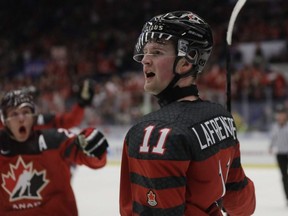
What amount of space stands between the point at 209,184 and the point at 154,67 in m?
0.33

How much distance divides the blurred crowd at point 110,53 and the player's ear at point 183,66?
20.8ft

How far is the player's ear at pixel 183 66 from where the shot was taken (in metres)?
1.48

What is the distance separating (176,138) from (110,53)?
12.2m

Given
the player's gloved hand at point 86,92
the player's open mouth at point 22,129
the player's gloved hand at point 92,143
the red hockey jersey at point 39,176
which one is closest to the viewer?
the player's gloved hand at point 92,143

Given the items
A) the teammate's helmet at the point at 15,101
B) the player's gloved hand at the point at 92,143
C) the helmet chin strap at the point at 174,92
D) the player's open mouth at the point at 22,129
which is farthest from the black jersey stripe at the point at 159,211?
the teammate's helmet at the point at 15,101

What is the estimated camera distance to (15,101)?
8.96 ft

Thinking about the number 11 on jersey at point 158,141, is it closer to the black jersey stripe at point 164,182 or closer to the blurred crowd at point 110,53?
the black jersey stripe at point 164,182

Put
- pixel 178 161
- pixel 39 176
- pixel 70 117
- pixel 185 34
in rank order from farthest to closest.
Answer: pixel 70 117
pixel 39 176
pixel 185 34
pixel 178 161

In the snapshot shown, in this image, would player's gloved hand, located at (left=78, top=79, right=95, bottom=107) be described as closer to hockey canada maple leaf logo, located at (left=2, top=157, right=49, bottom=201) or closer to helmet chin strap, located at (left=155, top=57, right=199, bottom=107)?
hockey canada maple leaf logo, located at (left=2, top=157, right=49, bottom=201)

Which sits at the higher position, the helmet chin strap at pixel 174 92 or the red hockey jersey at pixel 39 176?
the helmet chin strap at pixel 174 92

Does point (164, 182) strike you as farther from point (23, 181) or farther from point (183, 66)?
point (23, 181)

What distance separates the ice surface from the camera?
5.13 m

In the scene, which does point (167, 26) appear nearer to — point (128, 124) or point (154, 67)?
point (154, 67)

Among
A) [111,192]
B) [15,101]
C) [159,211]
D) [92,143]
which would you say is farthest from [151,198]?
[111,192]
